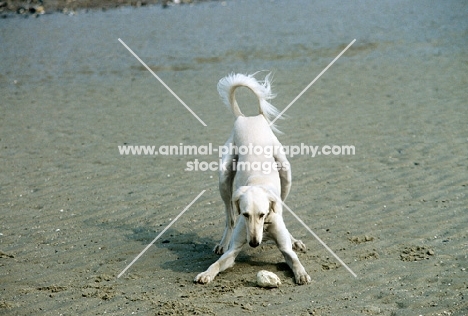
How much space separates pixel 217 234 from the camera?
670 centimetres

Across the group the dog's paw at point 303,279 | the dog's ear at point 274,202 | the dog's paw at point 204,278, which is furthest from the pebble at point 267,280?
the dog's ear at point 274,202

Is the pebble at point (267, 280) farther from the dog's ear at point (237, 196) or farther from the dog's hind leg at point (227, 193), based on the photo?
the dog's hind leg at point (227, 193)

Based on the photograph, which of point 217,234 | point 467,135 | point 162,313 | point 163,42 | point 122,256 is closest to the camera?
point 162,313

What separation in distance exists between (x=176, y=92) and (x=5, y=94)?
12.4 ft

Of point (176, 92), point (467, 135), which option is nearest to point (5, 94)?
point (176, 92)

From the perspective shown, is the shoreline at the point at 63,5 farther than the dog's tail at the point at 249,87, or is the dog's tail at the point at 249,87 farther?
the shoreline at the point at 63,5

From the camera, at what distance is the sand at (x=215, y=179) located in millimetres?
5316

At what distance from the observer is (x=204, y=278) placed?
5.48 m

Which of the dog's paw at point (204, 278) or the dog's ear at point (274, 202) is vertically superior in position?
the dog's ear at point (274, 202)

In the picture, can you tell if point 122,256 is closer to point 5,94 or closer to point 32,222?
point 32,222

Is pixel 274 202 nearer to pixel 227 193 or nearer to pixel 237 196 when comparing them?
pixel 237 196

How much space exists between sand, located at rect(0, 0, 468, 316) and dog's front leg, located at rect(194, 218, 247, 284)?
0.43 ft

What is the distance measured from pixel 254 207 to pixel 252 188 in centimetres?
24

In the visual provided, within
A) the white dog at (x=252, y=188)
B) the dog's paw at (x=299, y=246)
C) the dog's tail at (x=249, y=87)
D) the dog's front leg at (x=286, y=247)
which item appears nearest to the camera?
the white dog at (x=252, y=188)
